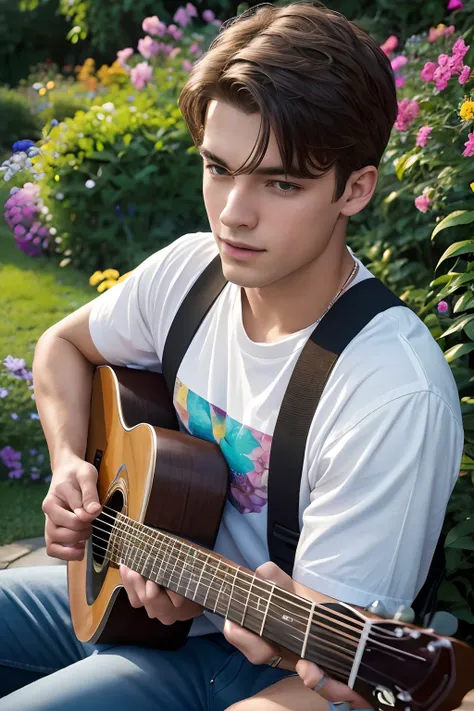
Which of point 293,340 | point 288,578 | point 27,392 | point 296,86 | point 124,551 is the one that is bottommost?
point 27,392

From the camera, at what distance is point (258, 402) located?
1.91m

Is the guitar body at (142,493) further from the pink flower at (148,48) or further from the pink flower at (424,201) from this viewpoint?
the pink flower at (148,48)

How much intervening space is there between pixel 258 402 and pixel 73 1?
757 cm

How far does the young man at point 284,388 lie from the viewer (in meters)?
1.65

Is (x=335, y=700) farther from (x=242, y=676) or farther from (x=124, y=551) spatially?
(x=124, y=551)

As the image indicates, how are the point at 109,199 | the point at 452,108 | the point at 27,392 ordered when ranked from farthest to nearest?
1. the point at 109,199
2. the point at 27,392
3. the point at 452,108

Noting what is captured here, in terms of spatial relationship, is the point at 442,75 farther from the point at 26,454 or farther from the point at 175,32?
the point at 175,32

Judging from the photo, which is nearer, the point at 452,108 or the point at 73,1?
the point at 452,108

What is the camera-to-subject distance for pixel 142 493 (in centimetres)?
200

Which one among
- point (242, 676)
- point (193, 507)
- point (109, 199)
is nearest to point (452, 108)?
point (193, 507)

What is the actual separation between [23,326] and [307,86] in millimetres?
3949

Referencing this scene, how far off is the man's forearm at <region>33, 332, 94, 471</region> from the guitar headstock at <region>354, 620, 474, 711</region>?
1148mm

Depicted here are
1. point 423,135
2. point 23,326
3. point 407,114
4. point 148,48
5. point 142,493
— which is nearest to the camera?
point 142,493

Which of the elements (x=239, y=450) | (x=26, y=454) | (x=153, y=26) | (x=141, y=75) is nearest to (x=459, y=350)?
(x=239, y=450)
